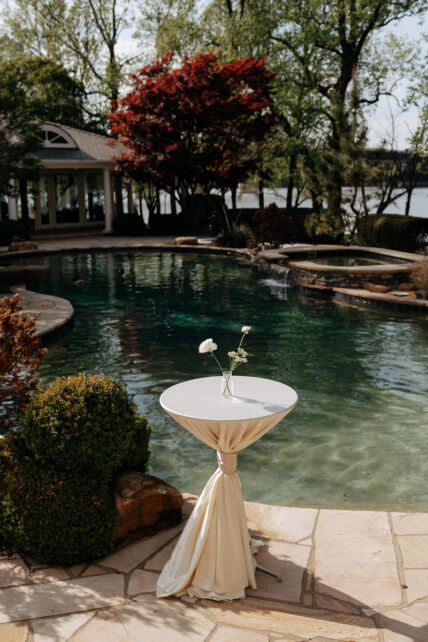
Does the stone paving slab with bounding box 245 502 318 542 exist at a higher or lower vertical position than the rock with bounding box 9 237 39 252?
→ lower

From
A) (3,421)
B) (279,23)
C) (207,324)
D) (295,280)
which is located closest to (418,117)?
(279,23)

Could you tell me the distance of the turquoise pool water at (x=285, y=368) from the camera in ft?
18.7

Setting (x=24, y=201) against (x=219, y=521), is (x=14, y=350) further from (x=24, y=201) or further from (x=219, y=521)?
(x=24, y=201)

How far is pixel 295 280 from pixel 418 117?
1464cm

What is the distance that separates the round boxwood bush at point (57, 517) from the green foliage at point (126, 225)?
24.9m

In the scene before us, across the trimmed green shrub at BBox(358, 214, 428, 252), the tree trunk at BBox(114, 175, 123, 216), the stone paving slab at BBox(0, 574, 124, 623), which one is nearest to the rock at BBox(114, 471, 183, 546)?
the stone paving slab at BBox(0, 574, 124, 623)

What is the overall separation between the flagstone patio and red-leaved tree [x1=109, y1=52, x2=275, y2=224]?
72.6ft

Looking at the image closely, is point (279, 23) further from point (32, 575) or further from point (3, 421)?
point (32, 575)

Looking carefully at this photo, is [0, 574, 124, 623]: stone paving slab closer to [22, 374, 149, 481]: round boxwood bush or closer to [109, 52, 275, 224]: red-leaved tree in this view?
[22, 374, 149, 481]: round boxwood bush

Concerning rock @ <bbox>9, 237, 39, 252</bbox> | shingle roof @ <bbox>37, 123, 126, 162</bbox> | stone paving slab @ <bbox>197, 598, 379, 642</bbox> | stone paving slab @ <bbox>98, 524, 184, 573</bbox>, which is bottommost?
stone paving slab @ <bbox>98, 524, 184, 573</bbox>

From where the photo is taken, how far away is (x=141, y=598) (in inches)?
138

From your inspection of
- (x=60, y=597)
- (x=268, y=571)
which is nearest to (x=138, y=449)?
(x=60, y=597)

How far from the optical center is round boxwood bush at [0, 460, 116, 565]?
3.89m

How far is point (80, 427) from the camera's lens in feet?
13.0
